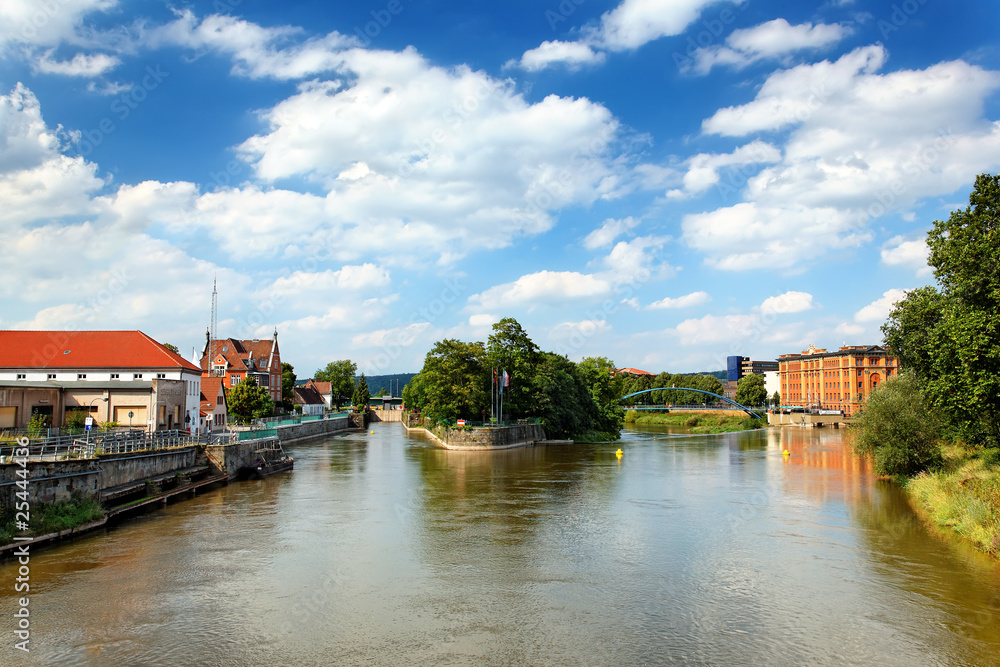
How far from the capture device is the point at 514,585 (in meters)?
16.3

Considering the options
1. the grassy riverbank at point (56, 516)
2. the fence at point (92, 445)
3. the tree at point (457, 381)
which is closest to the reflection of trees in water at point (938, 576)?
the grassy riverbank at point (56, 516)

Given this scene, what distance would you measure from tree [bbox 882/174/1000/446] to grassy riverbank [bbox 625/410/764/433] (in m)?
71.7

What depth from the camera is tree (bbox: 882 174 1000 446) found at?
67.9ft

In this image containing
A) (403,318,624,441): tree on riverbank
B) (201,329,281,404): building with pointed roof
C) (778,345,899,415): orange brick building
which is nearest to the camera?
(403,318,624,441): tree on riverbank

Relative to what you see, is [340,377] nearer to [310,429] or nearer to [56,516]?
[310,429]

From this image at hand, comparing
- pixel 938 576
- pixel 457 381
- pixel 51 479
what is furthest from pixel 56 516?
pixel 457 381

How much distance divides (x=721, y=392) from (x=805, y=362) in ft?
107

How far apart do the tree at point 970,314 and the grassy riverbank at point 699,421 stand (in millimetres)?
71722

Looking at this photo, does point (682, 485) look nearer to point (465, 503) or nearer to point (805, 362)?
point (465, 503)

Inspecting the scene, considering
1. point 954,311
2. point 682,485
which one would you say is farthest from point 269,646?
point 682,485

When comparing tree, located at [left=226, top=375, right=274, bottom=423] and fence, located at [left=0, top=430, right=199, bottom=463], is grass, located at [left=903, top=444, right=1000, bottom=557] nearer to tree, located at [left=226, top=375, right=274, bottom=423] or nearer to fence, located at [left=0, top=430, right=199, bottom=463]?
fence, located at [left=0, top=430, right=199, bottom=463]

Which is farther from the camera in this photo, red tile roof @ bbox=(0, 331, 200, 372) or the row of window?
red tile roof @ bbox=(0, 331, 200, 372)

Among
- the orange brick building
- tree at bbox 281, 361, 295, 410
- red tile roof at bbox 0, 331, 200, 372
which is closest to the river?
red tile roof at bbox 0, 331, 200, 372

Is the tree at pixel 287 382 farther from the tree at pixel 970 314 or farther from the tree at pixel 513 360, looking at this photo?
the tree at pixel 970 314
